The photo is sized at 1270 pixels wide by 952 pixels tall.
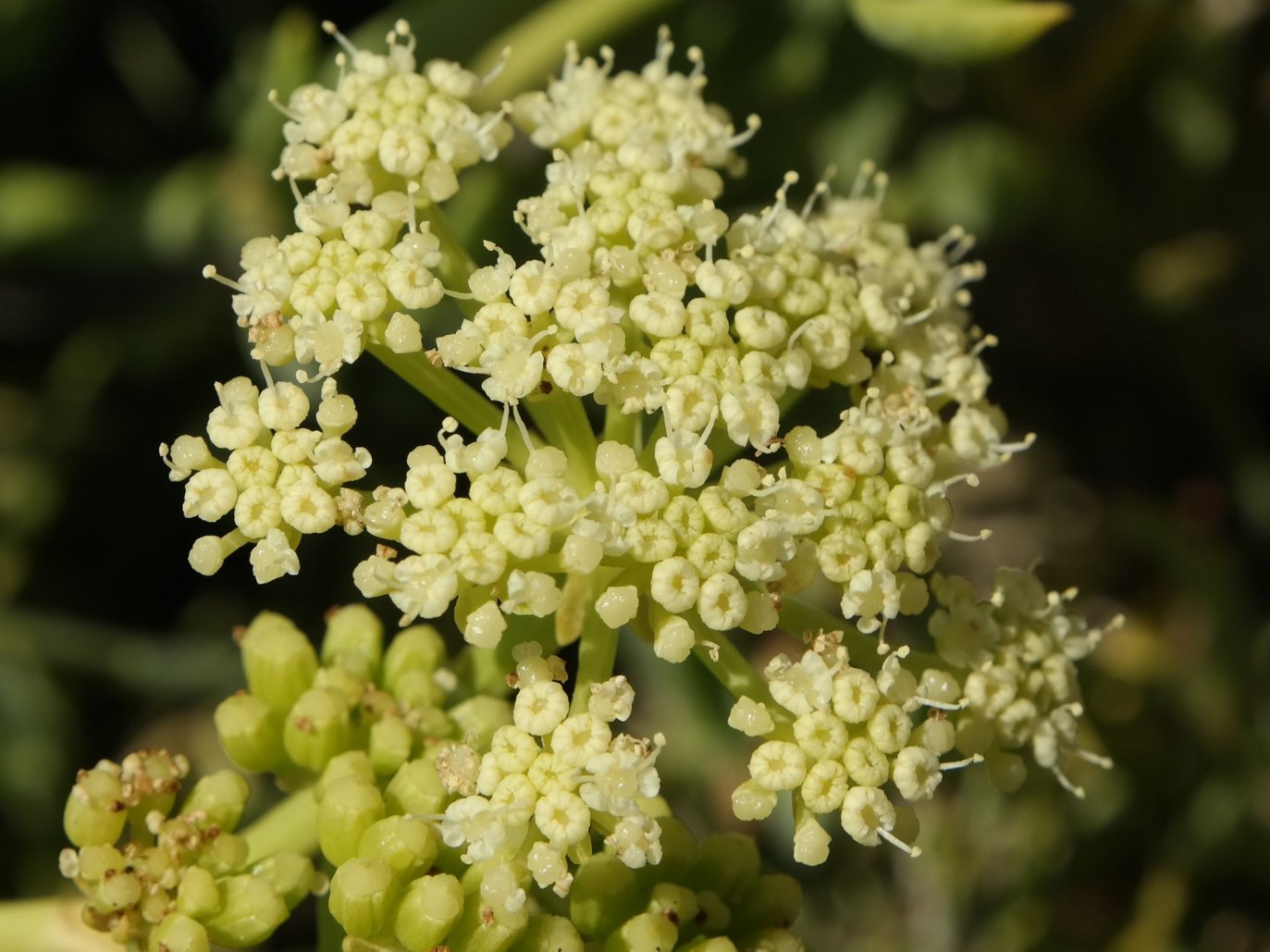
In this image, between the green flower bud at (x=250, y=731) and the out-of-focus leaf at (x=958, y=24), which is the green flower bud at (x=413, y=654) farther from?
the out-of-focus leaf at (x=958, y=24)

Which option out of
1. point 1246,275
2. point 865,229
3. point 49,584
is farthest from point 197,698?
point 1246,275

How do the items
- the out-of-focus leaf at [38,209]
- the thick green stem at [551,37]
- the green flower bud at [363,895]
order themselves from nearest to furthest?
1. the green flower bud at [363,895]
2. the thick green stem at [551,37]
3. the out-of-focus leaf at [38,209]

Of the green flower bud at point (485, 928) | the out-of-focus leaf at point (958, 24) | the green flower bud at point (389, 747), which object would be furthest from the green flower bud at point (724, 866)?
the out-of-focus leaf at point (958, 24)

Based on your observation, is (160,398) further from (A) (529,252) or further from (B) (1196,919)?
(B) (1196,919)

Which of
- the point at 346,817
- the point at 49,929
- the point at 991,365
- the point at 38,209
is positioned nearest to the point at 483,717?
the point at 346,817

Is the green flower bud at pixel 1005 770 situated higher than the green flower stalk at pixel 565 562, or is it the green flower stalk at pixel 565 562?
the green flower stalk at pixel 565 562

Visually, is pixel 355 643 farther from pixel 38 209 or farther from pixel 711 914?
pixel 38 209

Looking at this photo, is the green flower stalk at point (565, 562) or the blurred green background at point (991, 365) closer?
the green flower stalk at point (565, 562)
